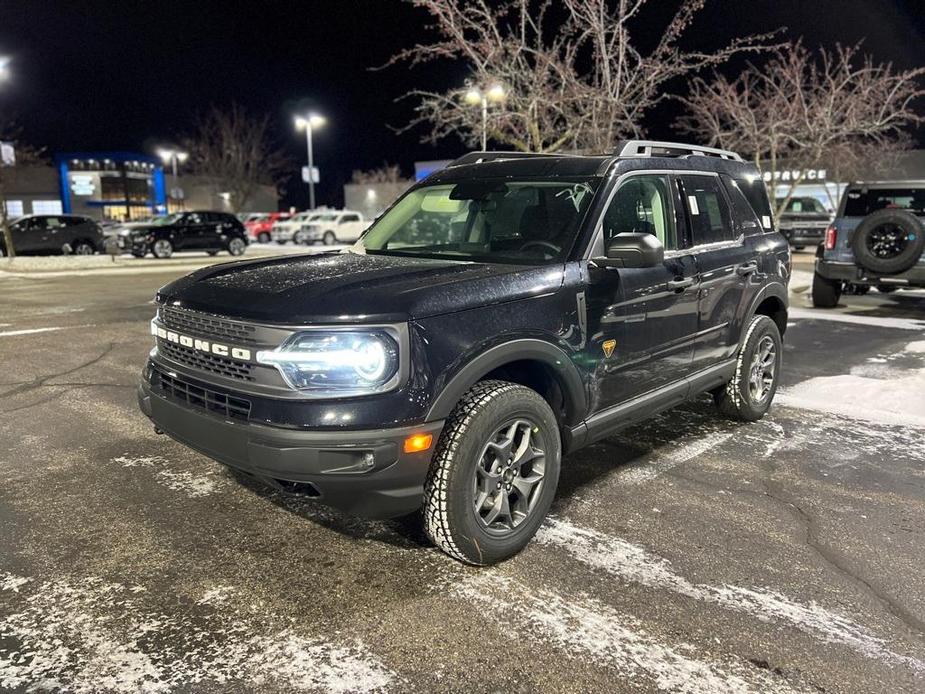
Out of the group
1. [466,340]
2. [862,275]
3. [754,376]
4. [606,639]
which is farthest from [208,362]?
[862,275]

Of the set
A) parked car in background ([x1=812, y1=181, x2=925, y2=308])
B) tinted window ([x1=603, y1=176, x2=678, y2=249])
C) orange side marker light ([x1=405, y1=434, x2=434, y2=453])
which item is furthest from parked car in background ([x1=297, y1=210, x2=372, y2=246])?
orange side marker light ([x1=405, y1=434, x2=434, y2=453])

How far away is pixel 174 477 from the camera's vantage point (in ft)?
14.5

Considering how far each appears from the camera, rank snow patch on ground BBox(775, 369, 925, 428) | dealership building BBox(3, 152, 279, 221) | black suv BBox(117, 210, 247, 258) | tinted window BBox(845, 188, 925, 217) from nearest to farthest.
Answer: snow patch on ground BBox(775, 369, 925, 428), tinted window BBox(845, 188, 925, 217), black suv BBox(117, 210, 247, 258), dealership building BBox(3, 152, 279, 221)

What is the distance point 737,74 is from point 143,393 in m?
25.4

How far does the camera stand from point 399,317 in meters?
2.88

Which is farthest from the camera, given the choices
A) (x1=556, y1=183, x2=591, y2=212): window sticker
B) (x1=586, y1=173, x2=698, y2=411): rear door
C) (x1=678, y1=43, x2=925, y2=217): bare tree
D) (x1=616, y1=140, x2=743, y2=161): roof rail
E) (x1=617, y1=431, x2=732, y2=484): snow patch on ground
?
→ (x1=678, y1=43, x2=925, y2=217): bare tree

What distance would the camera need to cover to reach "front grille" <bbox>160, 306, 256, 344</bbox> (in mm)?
3033

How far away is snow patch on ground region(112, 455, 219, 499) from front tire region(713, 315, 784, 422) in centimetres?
365

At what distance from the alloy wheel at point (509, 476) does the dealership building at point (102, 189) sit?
7260 cm

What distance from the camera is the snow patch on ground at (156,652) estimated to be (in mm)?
2500

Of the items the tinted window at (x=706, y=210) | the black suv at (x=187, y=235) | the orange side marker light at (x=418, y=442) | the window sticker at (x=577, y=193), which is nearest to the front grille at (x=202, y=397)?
the orange side marker light at (x=418, y=442)

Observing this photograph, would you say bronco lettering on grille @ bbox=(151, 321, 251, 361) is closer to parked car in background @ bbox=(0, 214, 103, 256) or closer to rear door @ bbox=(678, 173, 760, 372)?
rear door @ bbox=(678, 173, 760, 372)

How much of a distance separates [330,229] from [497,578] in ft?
105

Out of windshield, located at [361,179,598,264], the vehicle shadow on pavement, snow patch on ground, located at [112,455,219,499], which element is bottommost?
the vehicle shadow on pavement
